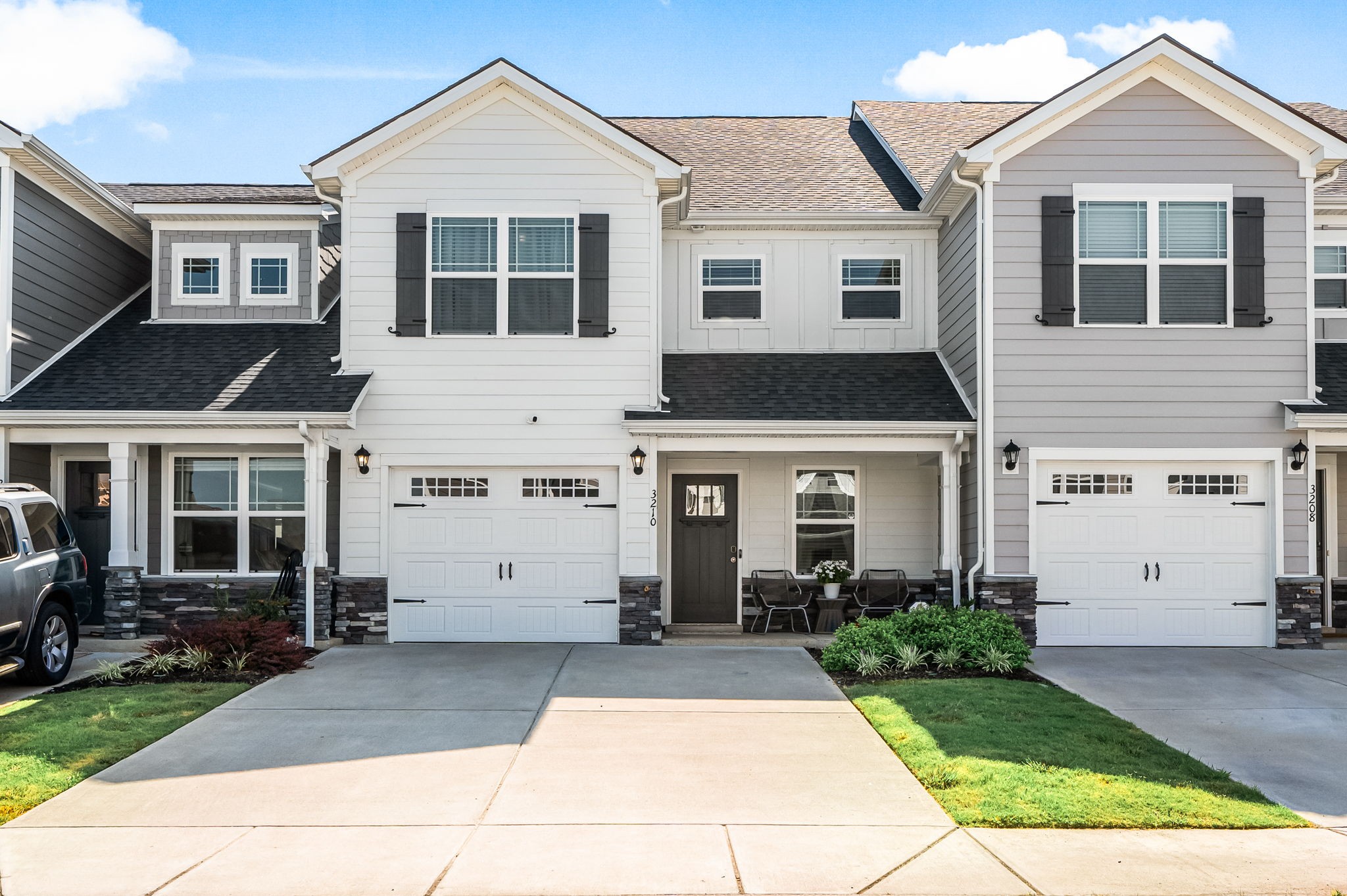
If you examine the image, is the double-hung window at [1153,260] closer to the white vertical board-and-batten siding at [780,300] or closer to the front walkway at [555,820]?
the white vertical board-and-batten siding at [780,300]

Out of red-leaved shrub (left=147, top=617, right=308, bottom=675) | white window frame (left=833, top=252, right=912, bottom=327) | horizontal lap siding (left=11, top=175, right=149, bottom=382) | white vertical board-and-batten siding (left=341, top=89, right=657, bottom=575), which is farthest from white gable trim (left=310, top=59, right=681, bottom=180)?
red-leaved shrub (left=147, top=617, right=308, bottom=675)

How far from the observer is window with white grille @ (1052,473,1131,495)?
12.0 metres

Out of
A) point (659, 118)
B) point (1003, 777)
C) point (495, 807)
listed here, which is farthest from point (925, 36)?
point (495, 807)

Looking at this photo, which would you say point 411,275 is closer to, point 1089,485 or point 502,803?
point 502,803

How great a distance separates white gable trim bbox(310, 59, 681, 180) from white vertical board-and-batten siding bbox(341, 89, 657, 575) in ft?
→ 0.58

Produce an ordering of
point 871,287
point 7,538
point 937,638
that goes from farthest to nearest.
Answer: point 871,287, point 937,638, point 7,538

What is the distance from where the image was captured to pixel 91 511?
43.9 ft

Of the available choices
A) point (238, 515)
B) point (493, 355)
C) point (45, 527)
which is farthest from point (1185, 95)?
point (45, 527)

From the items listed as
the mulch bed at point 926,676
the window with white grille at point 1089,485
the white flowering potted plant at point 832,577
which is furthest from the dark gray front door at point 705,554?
the window with white grille at point 1089,485

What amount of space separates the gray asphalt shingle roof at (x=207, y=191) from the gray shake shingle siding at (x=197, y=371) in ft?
6.64

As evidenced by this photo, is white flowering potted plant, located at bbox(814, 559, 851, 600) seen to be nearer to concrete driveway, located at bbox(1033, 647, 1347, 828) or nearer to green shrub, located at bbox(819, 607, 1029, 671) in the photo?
green shrub, located at bbox(819, 607, 1029, 671)

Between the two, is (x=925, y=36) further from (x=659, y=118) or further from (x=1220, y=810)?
(x=1220, y=810)

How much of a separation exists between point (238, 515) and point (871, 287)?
8214 mm

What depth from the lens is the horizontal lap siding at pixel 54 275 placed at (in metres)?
12.3
